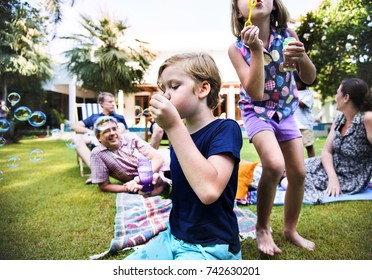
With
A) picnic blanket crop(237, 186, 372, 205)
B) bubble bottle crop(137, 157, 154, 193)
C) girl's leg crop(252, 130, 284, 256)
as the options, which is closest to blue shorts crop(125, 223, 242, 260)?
bubble bottle crop(137, 157, 154, 193)

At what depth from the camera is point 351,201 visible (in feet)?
5.68

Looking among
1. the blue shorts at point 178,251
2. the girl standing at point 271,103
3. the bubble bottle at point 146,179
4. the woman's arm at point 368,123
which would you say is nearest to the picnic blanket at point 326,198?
the woman's arm at point 368,123

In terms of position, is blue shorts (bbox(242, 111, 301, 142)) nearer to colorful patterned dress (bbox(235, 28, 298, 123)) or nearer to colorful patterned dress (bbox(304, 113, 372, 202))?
colorful patterned dress (bbox(235, 28, 298, 123))

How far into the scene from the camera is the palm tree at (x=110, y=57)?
1.48 metres

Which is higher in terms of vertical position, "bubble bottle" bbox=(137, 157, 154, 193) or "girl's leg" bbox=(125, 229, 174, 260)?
"bubble bottle" bbox=(137, 157, 154, 193)

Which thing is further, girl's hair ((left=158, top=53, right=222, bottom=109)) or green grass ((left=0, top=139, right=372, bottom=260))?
green grass ((left=0, top=139, right=372, bottom=260))

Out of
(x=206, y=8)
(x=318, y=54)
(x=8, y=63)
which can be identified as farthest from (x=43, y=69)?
(x=318, y=54)

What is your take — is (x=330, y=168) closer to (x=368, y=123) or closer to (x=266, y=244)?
(x=368, y=123)

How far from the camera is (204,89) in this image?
79cm

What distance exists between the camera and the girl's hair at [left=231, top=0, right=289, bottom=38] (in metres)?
1.06

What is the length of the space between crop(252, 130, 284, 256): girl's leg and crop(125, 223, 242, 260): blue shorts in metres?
0.31

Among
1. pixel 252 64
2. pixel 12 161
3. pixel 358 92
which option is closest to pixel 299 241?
pixel 252 64

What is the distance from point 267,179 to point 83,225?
32.5 inches
